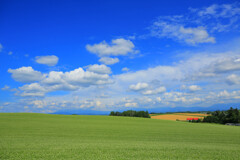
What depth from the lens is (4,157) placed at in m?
8.20

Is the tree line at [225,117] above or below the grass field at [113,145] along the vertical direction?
below

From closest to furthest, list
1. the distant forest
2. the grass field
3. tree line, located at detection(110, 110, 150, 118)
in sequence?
the grass field < the distant forest < tree line, located at detection(110, 110, 150, 118)

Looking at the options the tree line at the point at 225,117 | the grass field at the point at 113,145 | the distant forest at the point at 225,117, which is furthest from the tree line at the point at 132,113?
the grass field at the point at 113,145

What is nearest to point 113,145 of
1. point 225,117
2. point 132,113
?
point 225,117

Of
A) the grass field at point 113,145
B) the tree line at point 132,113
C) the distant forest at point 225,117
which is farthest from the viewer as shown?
the tree line at point 132,113

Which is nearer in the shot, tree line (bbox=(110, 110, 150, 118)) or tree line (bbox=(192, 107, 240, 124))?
tree line (bbox=(192, 107, 240, 124))

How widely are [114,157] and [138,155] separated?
135 centimetres

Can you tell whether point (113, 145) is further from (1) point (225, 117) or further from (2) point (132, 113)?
(2) point (132, 113)

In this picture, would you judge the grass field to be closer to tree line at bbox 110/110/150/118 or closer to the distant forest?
the distant forest

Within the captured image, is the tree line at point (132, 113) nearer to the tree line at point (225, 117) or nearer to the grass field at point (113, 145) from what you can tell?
the tree line at point (225, 117)

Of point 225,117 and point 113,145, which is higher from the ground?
point 113,145

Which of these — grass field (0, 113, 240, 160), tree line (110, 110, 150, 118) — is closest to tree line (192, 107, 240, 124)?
tree line (110, 110, 150, 118)

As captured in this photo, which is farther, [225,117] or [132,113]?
[132,113]

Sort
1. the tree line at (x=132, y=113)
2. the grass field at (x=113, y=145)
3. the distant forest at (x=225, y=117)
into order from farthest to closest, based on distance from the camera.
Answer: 1. the tree line at (x=132, y=113)
2. the distant forest at (x=225, y=117)
3. the grass field at (x=113, y=145)
